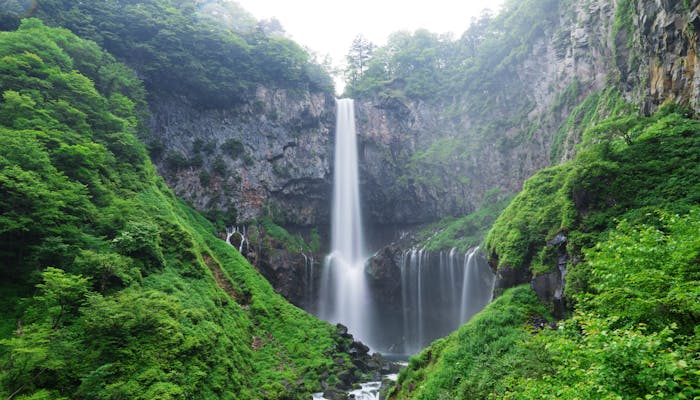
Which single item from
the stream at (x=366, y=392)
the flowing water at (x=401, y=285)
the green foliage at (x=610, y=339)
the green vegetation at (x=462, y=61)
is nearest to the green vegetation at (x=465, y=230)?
the flowing water at (x=401, y=285)

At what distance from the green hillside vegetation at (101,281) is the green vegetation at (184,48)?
749 centimetres

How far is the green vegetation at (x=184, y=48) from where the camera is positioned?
31062mm

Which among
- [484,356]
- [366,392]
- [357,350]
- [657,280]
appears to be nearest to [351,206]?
[357,350]

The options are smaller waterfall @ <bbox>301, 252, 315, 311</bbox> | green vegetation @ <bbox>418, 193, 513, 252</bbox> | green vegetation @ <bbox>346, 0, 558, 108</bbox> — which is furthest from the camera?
green vegetation @ <bbox>346, 0, 558, 108</bbox>

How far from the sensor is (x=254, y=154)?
3784 cm

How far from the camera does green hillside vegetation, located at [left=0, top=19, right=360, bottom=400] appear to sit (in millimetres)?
11312

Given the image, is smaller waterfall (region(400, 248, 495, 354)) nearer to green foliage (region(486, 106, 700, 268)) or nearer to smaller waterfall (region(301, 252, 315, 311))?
smaller waterfall (region(301, 252, 315, 311))

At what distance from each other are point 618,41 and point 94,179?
2704cm

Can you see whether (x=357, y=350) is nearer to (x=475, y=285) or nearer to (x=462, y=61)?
(x=475, y=285)

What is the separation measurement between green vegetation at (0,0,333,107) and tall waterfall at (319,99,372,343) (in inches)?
315

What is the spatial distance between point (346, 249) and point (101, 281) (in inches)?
1152

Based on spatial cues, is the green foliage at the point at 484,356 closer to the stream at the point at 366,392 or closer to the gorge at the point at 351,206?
the gorge at the point at 351,206

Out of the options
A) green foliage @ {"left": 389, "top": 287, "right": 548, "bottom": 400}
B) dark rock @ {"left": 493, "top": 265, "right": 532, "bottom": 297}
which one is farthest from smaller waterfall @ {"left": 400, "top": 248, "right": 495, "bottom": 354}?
green foliage @ {"left": 389, "top": 287, "right": 548, "bottom": 400}

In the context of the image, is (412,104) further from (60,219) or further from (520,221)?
(60,219)
